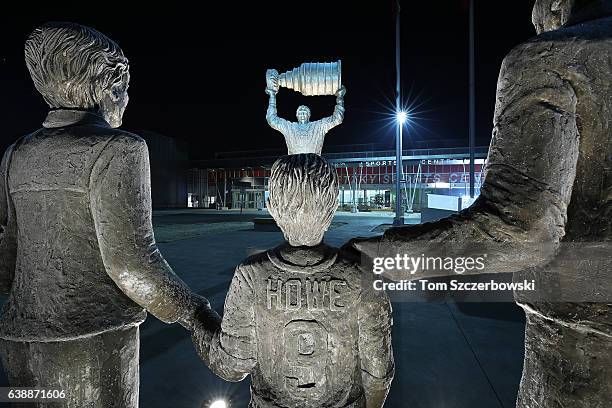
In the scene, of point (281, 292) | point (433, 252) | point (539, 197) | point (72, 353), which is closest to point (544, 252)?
point (539, 197)

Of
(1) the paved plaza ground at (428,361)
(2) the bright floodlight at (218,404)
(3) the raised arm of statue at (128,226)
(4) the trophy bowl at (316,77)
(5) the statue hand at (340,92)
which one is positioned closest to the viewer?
(3) the raised arm of statue at (128,226)

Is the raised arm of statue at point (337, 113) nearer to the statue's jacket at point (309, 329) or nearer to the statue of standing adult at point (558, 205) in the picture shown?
the statue of standing adult at point (558, 205)

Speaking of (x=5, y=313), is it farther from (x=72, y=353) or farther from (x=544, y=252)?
(x=544, y=252)

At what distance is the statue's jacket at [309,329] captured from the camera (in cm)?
110

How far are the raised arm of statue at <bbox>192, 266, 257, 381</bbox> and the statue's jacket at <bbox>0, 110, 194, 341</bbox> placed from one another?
226 millimetres

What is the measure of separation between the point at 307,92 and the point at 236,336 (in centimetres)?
437

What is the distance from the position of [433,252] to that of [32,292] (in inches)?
52.5

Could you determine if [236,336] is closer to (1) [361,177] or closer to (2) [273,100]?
(2) [273,100]

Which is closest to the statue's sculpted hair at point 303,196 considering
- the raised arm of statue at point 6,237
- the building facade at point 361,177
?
the raised arm of statue at point 6,237

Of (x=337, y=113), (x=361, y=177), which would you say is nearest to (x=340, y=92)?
(x=337, y=113)

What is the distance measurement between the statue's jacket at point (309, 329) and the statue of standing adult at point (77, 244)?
31 cm

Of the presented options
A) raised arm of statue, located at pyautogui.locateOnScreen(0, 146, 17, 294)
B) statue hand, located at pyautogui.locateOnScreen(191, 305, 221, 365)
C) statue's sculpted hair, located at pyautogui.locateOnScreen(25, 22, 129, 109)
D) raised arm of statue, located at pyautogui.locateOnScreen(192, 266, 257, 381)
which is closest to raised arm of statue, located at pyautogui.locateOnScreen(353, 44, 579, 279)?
raised arm of statue, located at pyautogui.locateOnScreen(192, 266, 257, 381)

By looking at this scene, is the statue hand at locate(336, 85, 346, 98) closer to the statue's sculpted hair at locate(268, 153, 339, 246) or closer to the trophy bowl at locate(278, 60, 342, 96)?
the trophy bowl at locate(278, 60, 342, 96)

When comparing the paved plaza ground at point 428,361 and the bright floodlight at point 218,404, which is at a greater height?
the bright floodlight at point 218,404
